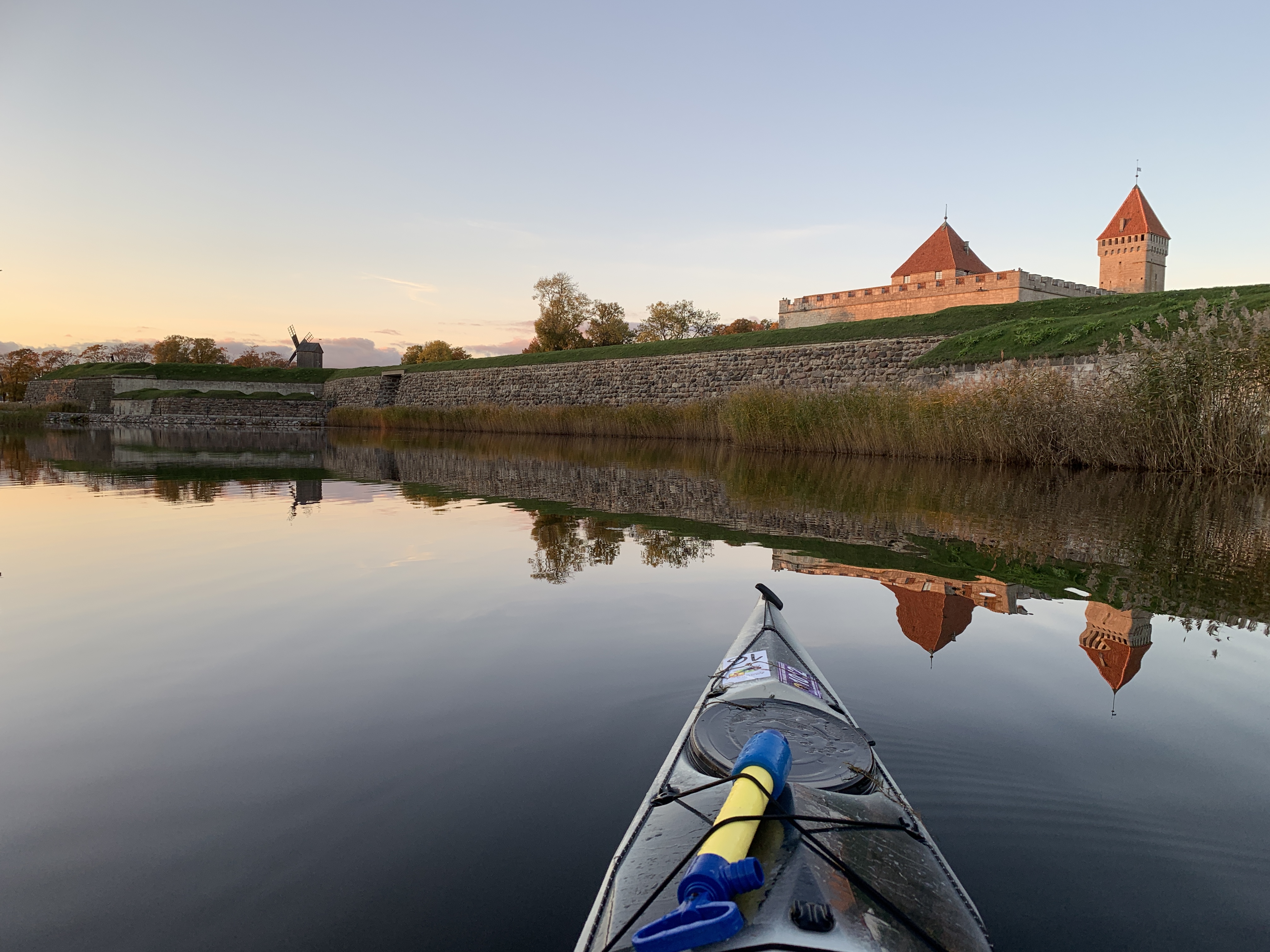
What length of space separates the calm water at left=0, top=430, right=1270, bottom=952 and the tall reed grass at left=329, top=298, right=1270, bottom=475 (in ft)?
14.4

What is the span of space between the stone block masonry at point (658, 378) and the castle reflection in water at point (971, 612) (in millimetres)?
A: 12137

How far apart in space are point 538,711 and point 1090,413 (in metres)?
11.4

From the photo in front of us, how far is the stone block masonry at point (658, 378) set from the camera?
2017 centimetres

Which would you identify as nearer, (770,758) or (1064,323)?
(770,758)

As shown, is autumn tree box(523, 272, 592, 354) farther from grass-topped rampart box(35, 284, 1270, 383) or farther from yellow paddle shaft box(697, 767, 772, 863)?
yellow paddle shaft box(697, 767, 772, 863)

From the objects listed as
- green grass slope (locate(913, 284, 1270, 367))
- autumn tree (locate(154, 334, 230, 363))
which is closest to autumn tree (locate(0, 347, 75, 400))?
autumn tree (locate(154, 334, 230, 363))

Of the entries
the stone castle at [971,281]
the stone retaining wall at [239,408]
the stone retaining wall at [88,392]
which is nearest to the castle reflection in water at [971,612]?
the stone castle at [971,281]

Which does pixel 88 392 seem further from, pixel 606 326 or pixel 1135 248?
pixel 1135 248

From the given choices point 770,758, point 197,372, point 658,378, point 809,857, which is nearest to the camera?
point 809,857

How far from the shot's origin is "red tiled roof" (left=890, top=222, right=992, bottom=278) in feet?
130

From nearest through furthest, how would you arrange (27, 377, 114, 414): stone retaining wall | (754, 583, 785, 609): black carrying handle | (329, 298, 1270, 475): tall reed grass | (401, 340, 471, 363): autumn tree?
1. (754, 583, 785, 609): black carrying handle
2. (329, 298, 1270, 475): tall reed grass
3. (27, 377, 114, 414): stone retaining wall
4. (401, 340, 471, 363): autumn tree

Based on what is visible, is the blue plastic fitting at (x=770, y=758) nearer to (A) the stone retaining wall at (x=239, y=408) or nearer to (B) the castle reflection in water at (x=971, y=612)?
(B) the castle reflection in water at (x=971, y=612)

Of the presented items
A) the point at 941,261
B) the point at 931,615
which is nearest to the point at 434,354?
the point at 941,261

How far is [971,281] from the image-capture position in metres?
30.9
